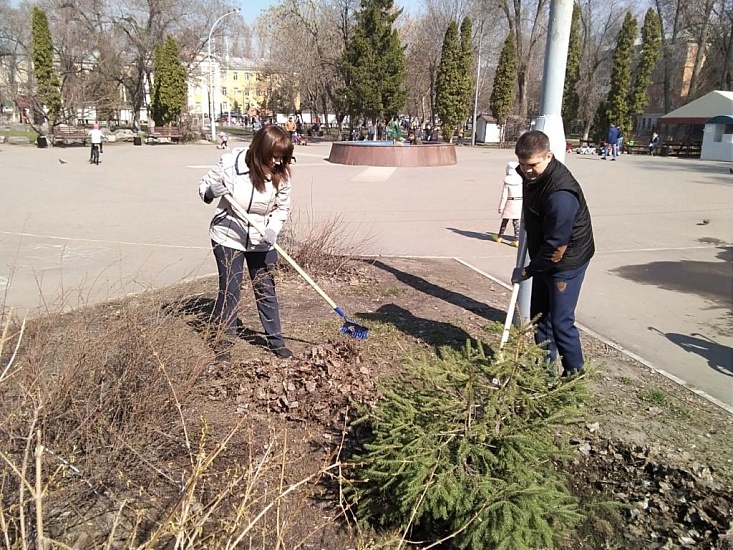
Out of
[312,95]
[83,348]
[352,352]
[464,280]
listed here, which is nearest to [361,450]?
[352,352]

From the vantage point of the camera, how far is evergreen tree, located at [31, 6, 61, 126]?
30.7 metres

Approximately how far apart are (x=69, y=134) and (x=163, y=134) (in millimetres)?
6690

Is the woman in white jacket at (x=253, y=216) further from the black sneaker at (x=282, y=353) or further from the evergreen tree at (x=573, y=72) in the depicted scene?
the evergreen tree at (x=573, y=72)

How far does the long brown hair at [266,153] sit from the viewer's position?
374 centimetres

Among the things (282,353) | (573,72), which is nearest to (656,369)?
(282,353)

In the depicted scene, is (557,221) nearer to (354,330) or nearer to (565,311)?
(565,311)

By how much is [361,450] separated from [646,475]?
1.47 metres

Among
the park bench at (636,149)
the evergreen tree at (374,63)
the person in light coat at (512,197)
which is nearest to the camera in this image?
the person in light coat at (512,197)

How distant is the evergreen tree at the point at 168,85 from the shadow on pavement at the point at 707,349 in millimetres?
36047

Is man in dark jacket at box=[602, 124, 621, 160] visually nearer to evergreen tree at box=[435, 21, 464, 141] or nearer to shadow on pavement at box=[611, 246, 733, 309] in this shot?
evergreen tree at box=[435, 21, 464, 141]

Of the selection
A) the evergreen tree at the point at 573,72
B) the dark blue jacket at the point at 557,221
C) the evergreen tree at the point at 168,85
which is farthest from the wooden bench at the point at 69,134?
the dark blue jacket at the point at 557,221

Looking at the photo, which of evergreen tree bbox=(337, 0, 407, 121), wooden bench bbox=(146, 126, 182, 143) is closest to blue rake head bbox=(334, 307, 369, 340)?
evergreen tree bbox=(337, 0, 407, 121)

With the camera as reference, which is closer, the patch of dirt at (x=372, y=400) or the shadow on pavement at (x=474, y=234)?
the patch of dirt at (x=372, y=400)

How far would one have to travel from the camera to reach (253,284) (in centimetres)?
401
